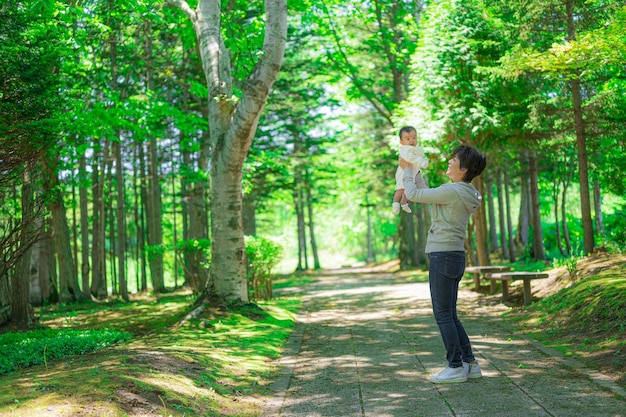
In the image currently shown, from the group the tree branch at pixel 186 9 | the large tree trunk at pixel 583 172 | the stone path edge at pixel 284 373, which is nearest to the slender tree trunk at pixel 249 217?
the tree branch at pixel 186 9

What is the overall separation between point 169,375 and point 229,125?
245 inches

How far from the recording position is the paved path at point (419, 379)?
505cm

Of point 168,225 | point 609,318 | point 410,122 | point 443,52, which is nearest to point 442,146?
point 410,122

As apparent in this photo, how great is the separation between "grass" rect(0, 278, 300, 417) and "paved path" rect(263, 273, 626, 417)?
0.39 metres

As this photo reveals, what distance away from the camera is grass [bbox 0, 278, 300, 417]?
15.7 feet

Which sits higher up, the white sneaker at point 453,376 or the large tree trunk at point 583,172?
the large tree trunk at point 583,172

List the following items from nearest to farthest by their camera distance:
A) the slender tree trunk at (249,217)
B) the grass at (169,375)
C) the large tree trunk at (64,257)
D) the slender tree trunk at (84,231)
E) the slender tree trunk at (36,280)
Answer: the grass at (169,375) → the large tree trunk at (64,257) → the slender tree trunk at (84,231) → the slender tree trunk at (36,280) → the slender tree trunk at (249,217)

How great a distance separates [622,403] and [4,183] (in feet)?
25.0

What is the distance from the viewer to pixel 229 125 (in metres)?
11.4

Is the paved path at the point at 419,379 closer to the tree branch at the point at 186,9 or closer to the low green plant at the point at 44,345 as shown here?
the low green plant at the point at 44,345

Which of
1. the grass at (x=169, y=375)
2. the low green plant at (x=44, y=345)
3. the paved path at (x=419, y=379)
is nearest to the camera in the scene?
the grass at (x=169, y=375)

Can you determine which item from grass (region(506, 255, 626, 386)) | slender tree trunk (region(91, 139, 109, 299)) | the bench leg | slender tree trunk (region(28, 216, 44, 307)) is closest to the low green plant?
grass (region(506, 255, 626, 386))

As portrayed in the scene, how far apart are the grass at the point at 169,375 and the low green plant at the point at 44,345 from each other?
0.19 ft

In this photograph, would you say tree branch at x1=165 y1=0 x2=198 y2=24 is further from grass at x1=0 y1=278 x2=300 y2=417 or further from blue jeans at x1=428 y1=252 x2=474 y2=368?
blue jeans at x1=428 y1=252 x2=474 y2=368
